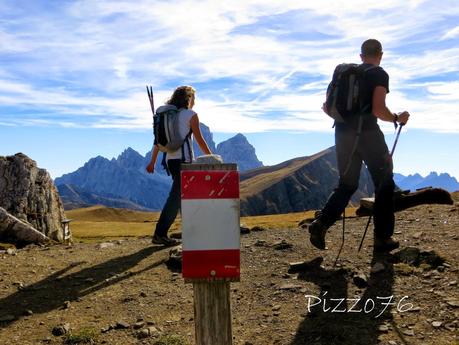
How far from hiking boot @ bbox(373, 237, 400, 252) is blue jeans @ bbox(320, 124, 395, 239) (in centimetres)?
72

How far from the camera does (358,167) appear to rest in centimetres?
969

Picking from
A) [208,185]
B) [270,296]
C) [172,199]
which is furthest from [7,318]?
[208,185]

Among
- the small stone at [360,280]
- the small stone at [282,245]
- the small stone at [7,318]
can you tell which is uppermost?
the small stone at [282,245]

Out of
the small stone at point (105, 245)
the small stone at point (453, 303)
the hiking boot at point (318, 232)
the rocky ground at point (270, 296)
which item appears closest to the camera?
the rocky ground at point (270, 296)

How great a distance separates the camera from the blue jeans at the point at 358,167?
943 centimetres

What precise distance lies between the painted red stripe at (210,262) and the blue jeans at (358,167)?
5086 millimetres

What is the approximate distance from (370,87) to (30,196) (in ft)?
45.9

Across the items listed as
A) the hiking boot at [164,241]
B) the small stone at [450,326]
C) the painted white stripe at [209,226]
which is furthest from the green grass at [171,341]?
the hiking boot at [164,241]

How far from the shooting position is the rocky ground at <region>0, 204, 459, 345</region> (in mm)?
7328

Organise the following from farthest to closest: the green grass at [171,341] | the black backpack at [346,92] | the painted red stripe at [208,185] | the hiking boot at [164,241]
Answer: the hiking boot at [164,241]
the black backpack at [346,92]
the green grass at [171,341]
the painted red stripe at [208,185]

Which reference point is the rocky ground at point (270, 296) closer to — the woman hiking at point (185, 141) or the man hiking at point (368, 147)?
the man hiking at point (368, 147)

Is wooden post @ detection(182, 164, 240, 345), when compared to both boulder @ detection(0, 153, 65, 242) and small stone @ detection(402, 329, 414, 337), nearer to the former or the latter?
small stone @ detection(402, 329, 414, 337)

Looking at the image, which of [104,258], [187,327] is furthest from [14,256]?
[187,327]

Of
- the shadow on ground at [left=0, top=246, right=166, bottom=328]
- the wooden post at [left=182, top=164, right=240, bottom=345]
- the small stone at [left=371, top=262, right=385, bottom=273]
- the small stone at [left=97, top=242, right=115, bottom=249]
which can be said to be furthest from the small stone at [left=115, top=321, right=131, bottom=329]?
the small stone at [left=97, top=242, right=115, bottom=249]
